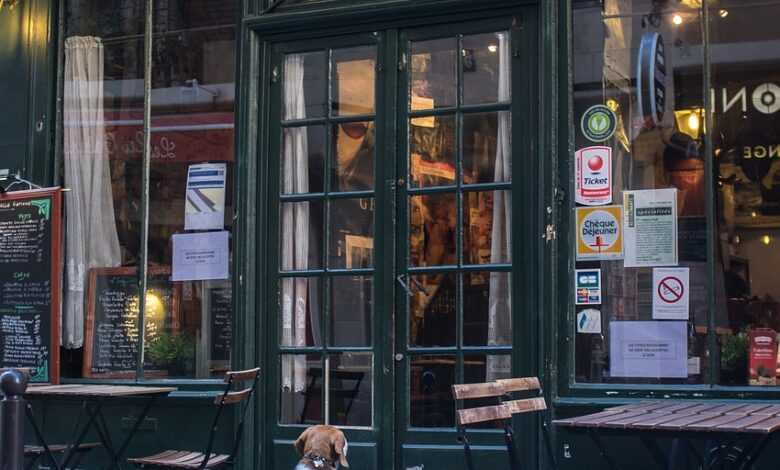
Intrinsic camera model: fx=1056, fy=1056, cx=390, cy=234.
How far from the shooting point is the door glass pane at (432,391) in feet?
22.7

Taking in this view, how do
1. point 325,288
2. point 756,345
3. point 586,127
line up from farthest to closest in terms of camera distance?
point 325,288 < point 586,127 < point 756,345

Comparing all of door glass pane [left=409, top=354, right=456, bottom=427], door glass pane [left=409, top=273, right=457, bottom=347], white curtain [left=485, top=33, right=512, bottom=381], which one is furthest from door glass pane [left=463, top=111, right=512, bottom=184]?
door glass pane [left=409, top=354, right=456, bottom=427]

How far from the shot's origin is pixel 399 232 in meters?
7.15

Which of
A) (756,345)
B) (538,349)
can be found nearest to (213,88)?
(538,349)

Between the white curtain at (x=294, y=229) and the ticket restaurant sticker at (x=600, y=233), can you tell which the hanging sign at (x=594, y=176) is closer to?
the ticket restaurant sticker at (x=600, y=233)

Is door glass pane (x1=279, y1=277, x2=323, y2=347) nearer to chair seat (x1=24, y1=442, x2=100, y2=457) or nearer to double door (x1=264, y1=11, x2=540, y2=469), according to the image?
double door (x1=264, y1=11, x2=540, y2=469)

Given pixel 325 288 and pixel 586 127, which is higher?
pixel 586 127

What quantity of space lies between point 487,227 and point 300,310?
1480 mm

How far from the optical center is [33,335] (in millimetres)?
7871

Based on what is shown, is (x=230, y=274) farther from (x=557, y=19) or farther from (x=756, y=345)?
(x=756, y=345)

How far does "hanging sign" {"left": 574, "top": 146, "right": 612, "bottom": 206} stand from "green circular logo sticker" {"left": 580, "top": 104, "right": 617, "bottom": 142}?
8 centimetres

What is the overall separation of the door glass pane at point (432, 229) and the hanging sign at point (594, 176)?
0.89 metres

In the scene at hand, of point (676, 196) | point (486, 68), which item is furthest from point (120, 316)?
point (676, 196)

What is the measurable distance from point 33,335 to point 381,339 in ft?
8.91
